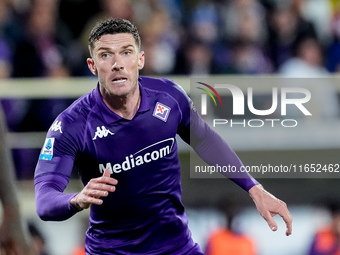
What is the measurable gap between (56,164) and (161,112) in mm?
738

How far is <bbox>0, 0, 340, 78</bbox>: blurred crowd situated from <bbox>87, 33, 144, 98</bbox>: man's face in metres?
3.51

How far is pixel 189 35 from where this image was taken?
9203 mm

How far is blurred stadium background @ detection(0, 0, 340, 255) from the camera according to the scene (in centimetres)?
820

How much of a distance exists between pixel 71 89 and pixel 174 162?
366cm

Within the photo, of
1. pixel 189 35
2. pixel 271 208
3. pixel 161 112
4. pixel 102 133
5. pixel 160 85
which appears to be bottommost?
pixel 271 208

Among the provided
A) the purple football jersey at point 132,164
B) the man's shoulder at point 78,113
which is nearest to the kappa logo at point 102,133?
the purple football jersey at point 132,164

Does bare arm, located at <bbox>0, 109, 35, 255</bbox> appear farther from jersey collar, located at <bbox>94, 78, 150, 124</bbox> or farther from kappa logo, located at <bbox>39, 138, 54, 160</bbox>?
jersey collar, located at <bbox>94, 78, 150, 124</bbox>

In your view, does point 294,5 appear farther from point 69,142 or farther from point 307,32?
point 69,142

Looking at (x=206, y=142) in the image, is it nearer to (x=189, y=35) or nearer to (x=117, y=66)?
(x=117, y=66)


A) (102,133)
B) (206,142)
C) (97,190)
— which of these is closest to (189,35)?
(206,142)

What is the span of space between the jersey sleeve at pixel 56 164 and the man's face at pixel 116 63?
0.31m

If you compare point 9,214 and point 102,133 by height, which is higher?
point 102,133

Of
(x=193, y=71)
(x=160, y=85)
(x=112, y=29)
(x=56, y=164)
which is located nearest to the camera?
(x=56, y=164)

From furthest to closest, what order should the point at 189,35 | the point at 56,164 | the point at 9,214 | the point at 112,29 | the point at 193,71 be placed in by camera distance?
the point at 189,35 → the point at 193,71 → the point at 112,29 → the point at 56,164 → the point at 9,214
